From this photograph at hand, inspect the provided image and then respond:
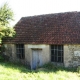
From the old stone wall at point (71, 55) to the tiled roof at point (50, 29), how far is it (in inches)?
19.5

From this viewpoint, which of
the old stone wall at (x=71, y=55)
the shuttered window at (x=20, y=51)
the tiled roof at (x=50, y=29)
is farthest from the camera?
the shuttered window at (x=20, y=51)

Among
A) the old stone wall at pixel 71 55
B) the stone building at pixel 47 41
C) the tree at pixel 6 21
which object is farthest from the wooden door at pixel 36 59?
the tree at pixel 6 21

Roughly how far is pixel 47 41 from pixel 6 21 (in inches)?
200

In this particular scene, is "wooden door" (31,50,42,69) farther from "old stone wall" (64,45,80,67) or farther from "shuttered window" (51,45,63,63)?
"old stone wall" (64,45,80,67)

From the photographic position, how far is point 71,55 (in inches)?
668

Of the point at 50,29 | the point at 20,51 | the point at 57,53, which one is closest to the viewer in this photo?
the point at 57,53

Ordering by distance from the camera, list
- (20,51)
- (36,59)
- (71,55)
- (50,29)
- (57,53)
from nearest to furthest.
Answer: (71,55)
(57,53)
(36,59)
(50,29)
(20,51)

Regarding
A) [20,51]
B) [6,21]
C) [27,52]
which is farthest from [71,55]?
[6,21]

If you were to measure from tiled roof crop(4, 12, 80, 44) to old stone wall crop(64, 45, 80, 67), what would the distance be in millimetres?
494

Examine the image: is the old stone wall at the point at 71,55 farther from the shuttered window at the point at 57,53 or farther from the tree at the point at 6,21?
the tree at the point at 6,21

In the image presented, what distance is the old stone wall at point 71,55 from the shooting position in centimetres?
1673

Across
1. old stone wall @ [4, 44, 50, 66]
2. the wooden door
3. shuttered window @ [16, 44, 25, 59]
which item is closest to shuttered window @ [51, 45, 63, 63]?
old stone wall @ [4, 44, 50, 66]

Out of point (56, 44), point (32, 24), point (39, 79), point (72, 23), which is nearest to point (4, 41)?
point (32, 24)

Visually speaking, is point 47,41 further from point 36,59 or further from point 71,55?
point 71,55
